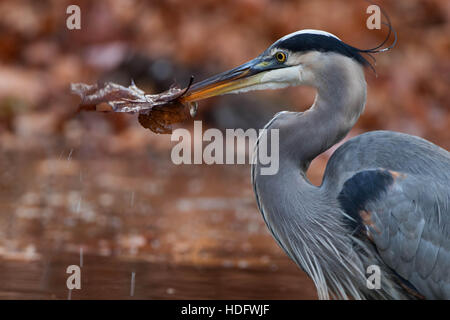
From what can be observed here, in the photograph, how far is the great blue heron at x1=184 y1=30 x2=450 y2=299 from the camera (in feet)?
15.0

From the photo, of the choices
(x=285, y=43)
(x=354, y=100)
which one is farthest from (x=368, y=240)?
(x=285, y=43)

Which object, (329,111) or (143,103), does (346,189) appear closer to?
(329,111)

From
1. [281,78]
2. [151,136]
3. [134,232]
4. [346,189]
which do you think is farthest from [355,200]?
[151,136]

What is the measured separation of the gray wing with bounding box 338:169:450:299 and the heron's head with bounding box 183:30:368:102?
0.68 m

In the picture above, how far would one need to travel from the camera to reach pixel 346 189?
15.2 ft

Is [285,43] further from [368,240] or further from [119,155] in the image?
[119,155]

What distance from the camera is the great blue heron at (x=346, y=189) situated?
4.57 metres

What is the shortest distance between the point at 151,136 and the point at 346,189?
28.7 feet

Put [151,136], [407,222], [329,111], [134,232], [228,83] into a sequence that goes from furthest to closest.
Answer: [151,136]
[134,232]
[228,83]
[329,111]
[407,222]

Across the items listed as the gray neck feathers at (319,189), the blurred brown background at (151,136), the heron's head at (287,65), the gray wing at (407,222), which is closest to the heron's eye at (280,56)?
the heron's head at (287,65)

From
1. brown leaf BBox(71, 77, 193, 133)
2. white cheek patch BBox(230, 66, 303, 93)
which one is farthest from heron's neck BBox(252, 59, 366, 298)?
brown leaf BBox(71, 77, 193, 133)

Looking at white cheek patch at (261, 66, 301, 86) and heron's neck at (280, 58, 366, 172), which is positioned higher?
white cheek patch at (261, 66, 301, 86)

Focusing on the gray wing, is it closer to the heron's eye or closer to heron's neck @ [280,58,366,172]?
heron's neck @ [280,58,366,172]
